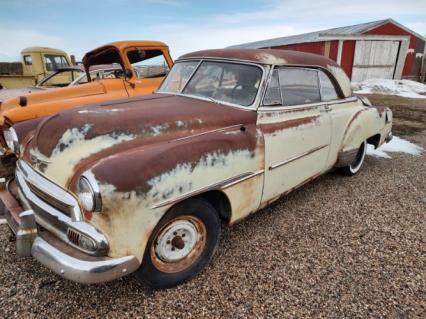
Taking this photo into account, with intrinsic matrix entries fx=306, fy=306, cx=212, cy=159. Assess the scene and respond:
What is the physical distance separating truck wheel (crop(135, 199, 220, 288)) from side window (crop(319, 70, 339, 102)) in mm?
2230

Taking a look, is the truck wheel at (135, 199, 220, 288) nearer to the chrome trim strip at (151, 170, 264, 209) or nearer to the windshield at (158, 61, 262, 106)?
the chrome trim strip at (151, 170, 264, 209)

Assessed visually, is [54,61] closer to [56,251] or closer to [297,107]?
[297,107]

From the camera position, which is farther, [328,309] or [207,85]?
[207,85]

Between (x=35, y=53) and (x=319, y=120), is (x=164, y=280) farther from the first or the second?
(x=35, y=53)

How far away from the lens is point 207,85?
3168 millimetres

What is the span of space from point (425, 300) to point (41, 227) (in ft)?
9.38

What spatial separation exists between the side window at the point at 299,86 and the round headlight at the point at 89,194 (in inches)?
80.8

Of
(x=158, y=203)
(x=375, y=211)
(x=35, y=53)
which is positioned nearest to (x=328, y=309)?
(x=158, y=203)

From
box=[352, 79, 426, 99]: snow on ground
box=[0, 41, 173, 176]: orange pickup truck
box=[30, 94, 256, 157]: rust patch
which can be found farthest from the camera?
box=[352, 79, 426, 99]: snow on ground

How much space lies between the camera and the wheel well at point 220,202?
2.41 m

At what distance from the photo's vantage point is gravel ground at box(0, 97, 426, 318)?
2.18 metres

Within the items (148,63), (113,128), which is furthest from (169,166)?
(148,63)

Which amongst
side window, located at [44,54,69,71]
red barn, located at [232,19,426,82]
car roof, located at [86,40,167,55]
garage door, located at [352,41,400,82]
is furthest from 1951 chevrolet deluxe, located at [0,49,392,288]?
garage door, located at [352,41,400,82]

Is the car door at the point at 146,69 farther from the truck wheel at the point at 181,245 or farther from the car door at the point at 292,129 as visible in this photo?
the truck wheel at the point at 181,245
